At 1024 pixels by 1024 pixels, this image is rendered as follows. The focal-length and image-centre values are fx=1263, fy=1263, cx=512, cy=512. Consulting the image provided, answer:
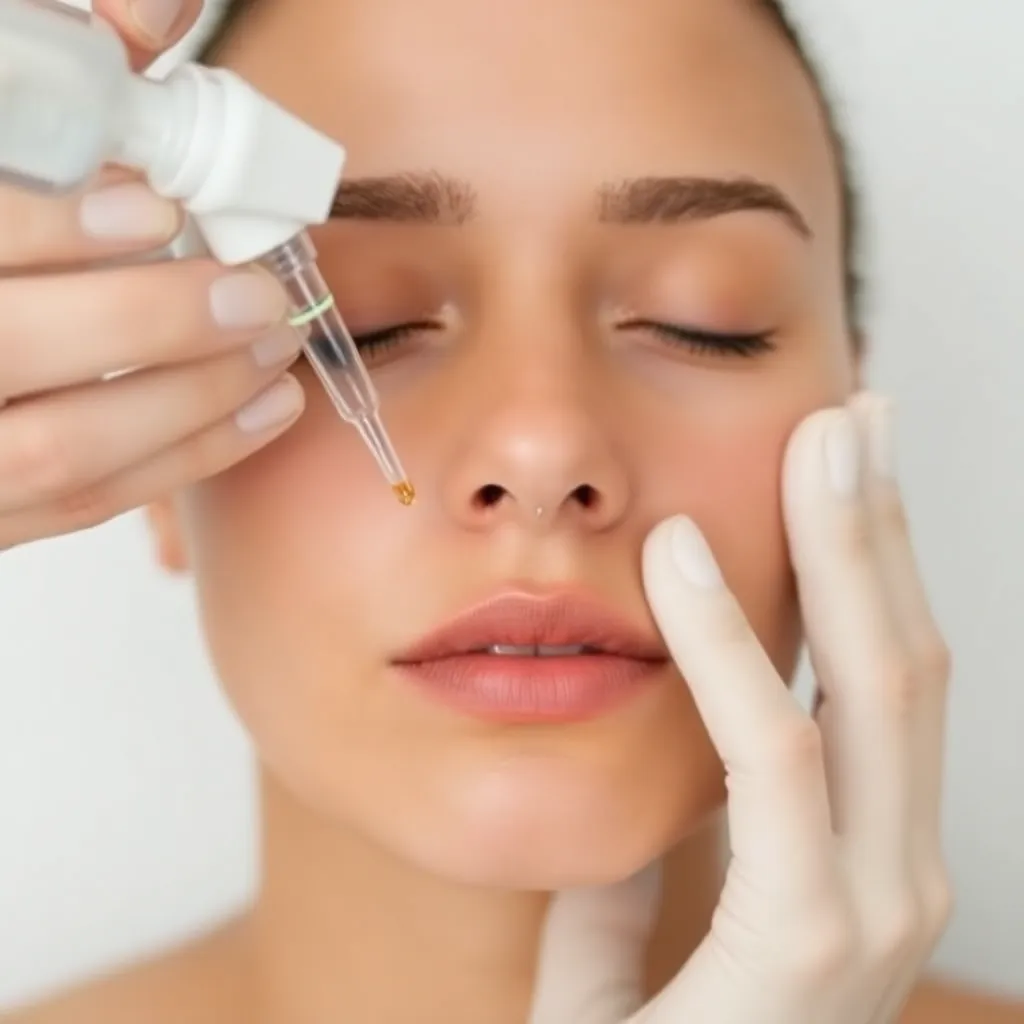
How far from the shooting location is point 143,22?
1.91ft

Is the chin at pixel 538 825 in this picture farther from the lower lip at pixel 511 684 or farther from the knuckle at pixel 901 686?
the knuckle at pixel 901 686

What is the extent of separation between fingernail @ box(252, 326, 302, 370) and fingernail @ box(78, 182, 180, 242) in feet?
0.28

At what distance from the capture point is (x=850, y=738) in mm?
804

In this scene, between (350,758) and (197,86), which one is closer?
(197,86)

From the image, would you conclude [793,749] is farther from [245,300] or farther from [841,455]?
[245,300]

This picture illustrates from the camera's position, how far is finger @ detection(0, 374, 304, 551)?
0.64 m

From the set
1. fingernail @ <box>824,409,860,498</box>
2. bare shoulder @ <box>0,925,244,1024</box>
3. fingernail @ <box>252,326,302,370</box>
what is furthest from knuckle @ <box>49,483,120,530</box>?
bare shoulder @ <box>0,925,244,1024</box>

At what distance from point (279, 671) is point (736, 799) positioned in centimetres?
A: 28

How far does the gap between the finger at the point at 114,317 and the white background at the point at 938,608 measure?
2.39ft

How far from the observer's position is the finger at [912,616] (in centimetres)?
82

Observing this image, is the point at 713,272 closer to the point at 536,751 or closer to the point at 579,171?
the point at 579,171

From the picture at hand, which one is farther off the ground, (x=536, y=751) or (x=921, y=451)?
(x=536, y=751)

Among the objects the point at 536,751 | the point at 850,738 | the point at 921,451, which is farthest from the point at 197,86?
the point at 921,451

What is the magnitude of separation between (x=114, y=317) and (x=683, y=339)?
37 centimetres
